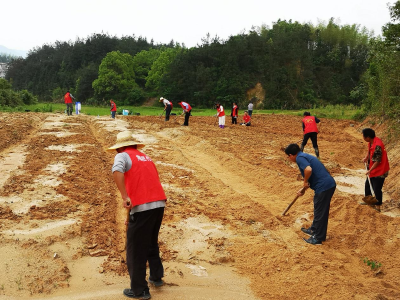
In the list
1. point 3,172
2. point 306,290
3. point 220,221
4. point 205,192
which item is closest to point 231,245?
point 220,221

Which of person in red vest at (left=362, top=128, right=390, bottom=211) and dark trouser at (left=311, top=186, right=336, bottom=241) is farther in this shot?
person in red vest at (left=362, top=128, right=390, bottom=211)

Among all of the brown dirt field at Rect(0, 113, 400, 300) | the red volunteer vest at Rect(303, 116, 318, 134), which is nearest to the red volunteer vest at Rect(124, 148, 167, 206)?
the brown dirt field at Rect(0, 113, 400, 300)

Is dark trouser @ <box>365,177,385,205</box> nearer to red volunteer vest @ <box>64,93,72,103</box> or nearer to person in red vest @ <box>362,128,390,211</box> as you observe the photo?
person in red vest @ <box>362,128,390,211</box>

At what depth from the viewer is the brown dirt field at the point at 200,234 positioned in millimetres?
3977

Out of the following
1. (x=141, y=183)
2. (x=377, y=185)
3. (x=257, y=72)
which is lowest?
(x=377, y=185)

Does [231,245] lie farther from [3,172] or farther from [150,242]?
[3,172]

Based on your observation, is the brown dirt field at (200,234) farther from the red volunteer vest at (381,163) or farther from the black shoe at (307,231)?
the red volunteer vest at (381,163)

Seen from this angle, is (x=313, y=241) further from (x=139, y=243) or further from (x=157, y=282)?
(x=139, y=243)

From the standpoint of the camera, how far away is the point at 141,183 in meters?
3.50

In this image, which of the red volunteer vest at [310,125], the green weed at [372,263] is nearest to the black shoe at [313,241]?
the green weed at [372,263]

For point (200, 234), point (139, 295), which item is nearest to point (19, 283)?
point (139, 295)

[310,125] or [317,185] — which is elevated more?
[310,125]

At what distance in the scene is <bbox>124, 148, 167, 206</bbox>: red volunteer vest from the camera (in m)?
3.47

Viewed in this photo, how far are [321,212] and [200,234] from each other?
1875 millimetres
